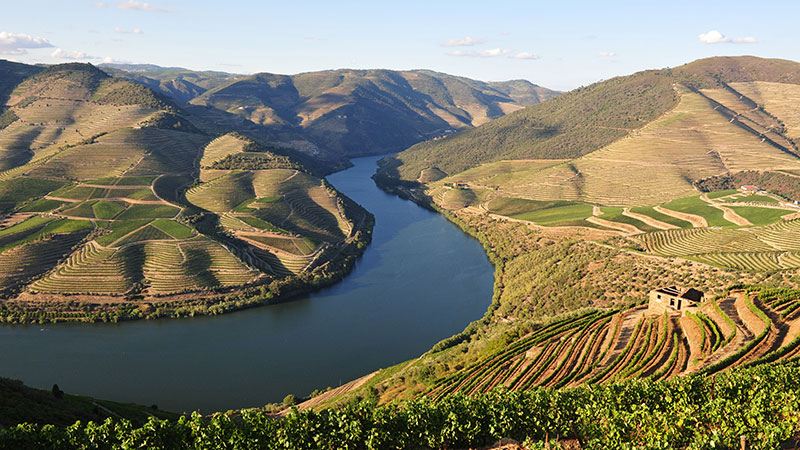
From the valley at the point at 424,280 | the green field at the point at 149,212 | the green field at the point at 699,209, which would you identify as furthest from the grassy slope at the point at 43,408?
the green field at the point at 699,209

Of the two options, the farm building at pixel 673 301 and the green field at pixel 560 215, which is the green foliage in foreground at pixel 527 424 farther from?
the green field at pixel 560 215

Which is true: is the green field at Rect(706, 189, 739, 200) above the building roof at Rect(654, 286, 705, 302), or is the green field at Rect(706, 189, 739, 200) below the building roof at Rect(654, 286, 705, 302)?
above

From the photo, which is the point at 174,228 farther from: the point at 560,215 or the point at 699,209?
the point at 699,209

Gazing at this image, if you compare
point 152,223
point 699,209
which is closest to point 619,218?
point 699,209

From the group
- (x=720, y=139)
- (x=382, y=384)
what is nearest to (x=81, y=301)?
(x=382, y=384)

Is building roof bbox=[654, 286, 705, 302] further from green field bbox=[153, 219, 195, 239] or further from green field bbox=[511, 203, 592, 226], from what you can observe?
green field bbox=[153, 219, 195, 239]

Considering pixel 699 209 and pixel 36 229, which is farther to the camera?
pixel 699 209

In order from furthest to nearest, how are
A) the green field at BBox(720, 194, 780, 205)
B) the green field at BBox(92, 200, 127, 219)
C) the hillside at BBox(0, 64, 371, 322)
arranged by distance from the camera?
the green field at BBox(720, 194, 780, 205) → the green field at BBox(92, 200, 127, 219) → the hillside at BBox(0, 64, 371, 322)

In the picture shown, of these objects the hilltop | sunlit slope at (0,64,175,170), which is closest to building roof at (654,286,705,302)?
the hilltop
